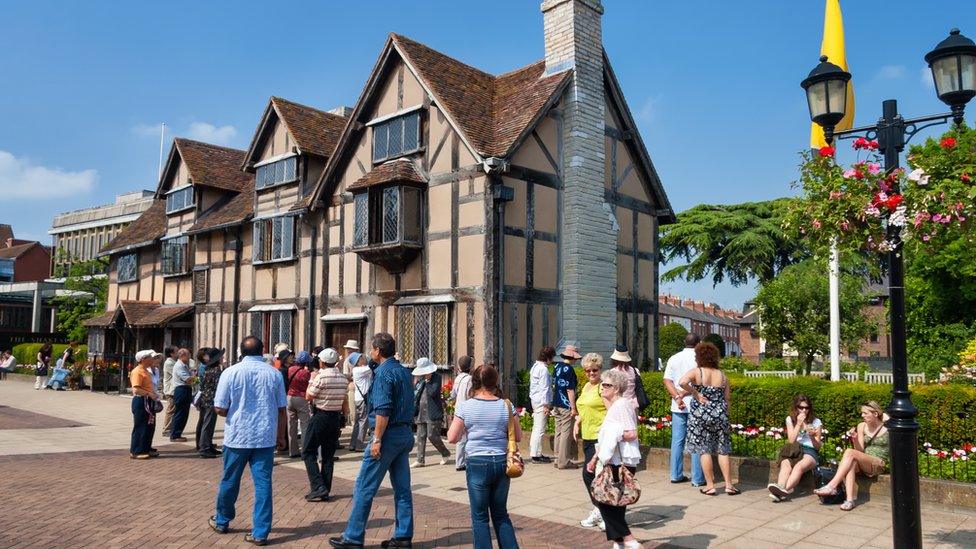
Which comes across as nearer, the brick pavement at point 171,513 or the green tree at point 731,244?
the brick pavement at point 171,513

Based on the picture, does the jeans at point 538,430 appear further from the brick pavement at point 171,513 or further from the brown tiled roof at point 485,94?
the brown tiled roof at point 485,94

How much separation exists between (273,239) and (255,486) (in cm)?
1608

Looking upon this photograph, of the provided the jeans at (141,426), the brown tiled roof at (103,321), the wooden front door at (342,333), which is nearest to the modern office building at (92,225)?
the brown tiled roof at (103,321)

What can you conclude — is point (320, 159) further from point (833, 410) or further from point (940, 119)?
point (940, 119)

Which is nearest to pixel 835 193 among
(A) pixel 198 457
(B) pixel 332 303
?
(A) pixel 198 457

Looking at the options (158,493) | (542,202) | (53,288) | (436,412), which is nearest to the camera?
(158,493)

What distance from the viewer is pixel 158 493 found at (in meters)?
9.63

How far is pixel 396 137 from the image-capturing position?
18.9 meters

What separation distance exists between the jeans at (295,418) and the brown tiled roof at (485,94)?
→ 6.97m

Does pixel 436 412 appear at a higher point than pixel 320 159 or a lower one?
lower

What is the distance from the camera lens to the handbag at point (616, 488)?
21.5ft

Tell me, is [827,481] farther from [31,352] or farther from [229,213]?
[31,352]

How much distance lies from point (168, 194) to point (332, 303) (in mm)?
11996

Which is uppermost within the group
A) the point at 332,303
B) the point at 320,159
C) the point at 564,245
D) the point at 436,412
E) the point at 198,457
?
the point at 320,159
